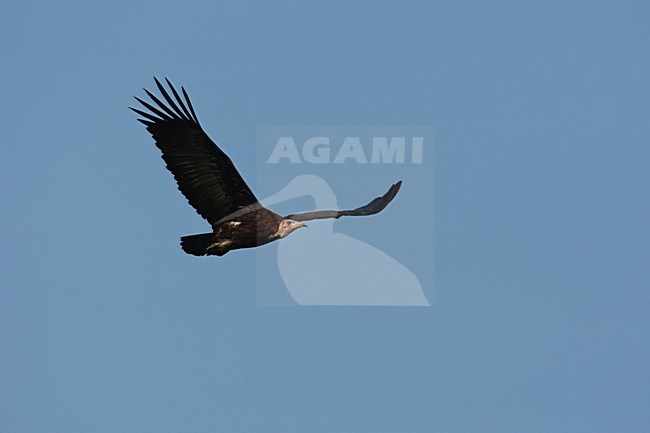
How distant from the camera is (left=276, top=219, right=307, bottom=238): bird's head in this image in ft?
88.3

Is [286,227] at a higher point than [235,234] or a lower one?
higher

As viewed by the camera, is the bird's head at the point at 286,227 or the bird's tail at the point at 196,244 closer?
the bird's tail at the point at 196,244

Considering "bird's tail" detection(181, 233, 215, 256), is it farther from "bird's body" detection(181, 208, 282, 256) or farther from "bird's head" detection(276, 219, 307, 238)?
"bird's head" detection(276, 219, 307, 238)

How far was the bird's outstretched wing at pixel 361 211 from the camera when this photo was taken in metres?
27.2

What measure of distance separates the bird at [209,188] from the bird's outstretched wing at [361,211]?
3 cm

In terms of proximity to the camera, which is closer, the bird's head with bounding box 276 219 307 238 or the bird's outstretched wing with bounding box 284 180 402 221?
the bird's head with bounding box 276 219 307 238

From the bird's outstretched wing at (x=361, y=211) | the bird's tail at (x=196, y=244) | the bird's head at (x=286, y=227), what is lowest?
the bird's tail at (x=196, y=244)

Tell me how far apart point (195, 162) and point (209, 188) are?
48 cm

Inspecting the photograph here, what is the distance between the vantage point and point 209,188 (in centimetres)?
2645

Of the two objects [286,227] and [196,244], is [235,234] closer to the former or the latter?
[196,244]

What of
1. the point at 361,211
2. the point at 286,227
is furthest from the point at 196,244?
the point at 361,211

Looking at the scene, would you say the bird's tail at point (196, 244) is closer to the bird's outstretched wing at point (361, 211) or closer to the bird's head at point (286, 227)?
the bird's head at point (286, 227)

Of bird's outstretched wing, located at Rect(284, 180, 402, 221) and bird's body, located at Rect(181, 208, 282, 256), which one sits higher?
bird's outstretched wing, located at Rect(284, 180, 402, 221)

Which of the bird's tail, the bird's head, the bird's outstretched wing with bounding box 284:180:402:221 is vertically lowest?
the bird's tail
